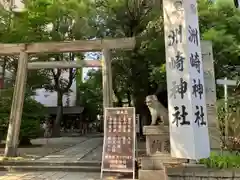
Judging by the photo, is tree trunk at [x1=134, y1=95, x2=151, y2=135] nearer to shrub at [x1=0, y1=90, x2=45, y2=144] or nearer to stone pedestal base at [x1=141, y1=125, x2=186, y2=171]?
shrub at [x1=0, y1=90, x2=45, y2=144]

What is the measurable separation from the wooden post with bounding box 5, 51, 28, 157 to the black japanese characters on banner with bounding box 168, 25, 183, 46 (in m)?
6.57

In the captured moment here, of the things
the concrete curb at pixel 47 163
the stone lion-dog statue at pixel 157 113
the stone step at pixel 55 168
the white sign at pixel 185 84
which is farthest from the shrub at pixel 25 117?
the white sign at pixel 185 84

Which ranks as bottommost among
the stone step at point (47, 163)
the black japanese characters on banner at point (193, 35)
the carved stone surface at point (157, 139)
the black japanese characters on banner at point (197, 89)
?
the stone step at point (47, 163)

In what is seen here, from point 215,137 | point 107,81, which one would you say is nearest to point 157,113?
point 215,137

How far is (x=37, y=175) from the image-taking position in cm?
803

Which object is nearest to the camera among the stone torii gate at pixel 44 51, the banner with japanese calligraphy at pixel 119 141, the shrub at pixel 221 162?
the shrub at pixel 221 162

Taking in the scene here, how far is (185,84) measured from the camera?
17.4 ft

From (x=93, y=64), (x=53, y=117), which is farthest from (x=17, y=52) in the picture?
(x=53, y=117)

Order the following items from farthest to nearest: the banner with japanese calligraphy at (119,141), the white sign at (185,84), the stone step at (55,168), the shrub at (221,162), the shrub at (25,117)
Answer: the shrub at (25,117) → the stone step at (55,168) → the banner with japanese calligraphy at (119,141) → the shrub at (221,162) → the white sign at (185,84)

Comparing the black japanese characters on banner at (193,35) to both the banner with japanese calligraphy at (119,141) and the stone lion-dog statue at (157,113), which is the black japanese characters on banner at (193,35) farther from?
the banner with japanese calligraphy at (119,141)

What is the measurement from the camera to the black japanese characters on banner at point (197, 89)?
17.3ft

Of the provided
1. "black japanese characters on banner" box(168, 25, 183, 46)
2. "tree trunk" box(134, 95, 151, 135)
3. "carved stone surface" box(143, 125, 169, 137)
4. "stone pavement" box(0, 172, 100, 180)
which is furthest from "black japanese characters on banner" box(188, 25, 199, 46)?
"tree trunk" box(134, 95, 151, 135)

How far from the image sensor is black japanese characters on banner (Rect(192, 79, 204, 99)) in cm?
527

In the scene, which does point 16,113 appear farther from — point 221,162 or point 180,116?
point 221,162
